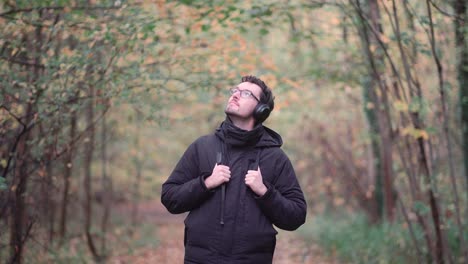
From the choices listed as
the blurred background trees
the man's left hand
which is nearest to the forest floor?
the blurred background trees

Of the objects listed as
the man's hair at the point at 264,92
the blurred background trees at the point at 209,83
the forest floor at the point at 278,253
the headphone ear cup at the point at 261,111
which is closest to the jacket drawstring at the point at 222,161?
the headphone ear cup at the point at 261,111

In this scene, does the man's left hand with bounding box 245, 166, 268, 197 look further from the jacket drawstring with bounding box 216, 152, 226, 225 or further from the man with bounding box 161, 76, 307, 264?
the jacket drawstring with bounding box 216, 152, 226, 225

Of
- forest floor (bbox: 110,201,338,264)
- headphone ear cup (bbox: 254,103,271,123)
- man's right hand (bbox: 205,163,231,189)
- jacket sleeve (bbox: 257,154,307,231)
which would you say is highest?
headphone ear cup (bbox: 254,103,271,123)

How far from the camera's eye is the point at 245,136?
10.3 feet

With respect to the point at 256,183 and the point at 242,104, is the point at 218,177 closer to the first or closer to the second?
the point at 256,183

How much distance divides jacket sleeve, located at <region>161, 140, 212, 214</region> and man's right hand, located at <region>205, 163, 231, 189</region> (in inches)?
1.5

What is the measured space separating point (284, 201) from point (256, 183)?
0.70ft

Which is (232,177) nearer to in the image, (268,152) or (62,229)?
(268,152)

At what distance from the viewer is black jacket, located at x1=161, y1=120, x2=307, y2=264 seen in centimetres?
305

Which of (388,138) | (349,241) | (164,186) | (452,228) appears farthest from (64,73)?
(349,241)

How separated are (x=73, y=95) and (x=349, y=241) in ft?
22.0

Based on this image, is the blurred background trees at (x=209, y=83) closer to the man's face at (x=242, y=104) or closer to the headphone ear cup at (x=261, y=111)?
the man's face at (x=242, y=104)

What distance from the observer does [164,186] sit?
3207mm

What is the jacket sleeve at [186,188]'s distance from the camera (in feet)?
10.1
